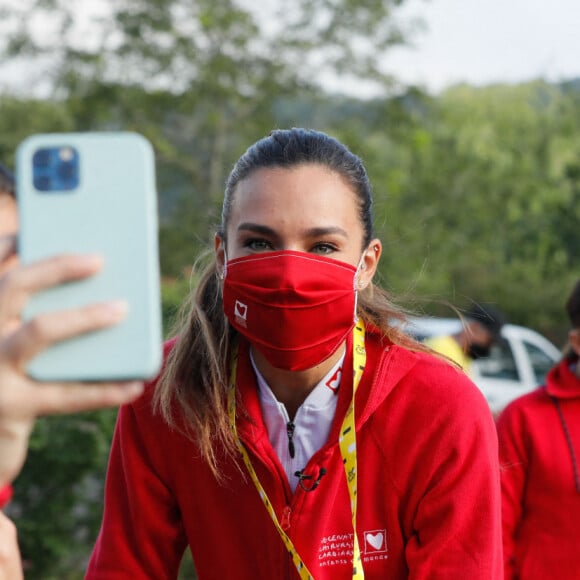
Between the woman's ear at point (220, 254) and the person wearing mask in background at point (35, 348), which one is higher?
the person wearing mask in background at point (35, 348)

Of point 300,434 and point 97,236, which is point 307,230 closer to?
point 300,434

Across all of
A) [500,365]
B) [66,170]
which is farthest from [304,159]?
[500,365]

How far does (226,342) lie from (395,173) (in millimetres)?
12179

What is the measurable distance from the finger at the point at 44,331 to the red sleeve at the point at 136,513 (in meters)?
1.41

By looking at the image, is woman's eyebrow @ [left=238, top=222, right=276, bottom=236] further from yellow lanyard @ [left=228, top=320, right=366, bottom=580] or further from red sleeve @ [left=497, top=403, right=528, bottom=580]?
red sleeve @ [left=497, top=403, right=528, bottom=580]

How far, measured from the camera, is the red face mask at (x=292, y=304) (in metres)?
2.43

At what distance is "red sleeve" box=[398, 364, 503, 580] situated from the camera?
2281 mm

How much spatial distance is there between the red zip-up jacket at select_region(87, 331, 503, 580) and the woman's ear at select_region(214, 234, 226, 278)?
44 centimetres

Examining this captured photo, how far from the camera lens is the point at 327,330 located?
8.21 ft

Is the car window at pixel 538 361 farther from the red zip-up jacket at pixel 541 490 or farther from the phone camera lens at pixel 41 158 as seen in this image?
the phone camera lens at pixel 41 158

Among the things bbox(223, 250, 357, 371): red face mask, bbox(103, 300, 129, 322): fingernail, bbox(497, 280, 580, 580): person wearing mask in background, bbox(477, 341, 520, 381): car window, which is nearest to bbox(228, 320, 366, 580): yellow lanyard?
bbox(223, 250, 357, 371): red face mask

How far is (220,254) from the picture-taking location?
2.79m

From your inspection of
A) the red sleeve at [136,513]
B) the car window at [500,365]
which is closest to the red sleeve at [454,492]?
the red sleeve at [136,513]

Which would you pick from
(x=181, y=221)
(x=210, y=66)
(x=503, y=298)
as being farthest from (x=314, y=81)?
(x=503, y=298)
